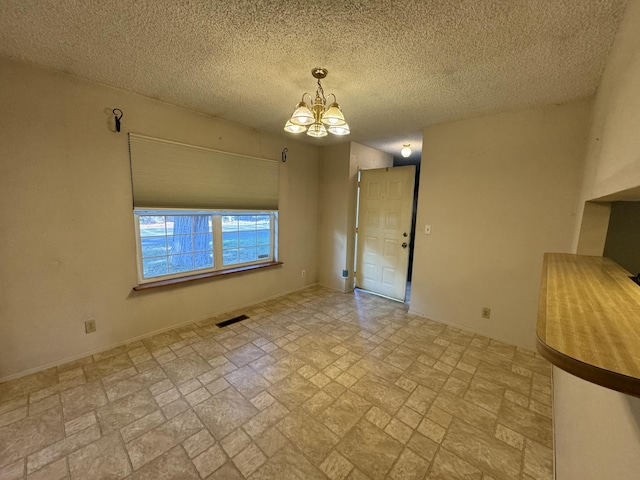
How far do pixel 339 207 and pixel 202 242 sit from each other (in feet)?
6.89

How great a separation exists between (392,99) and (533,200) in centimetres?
170

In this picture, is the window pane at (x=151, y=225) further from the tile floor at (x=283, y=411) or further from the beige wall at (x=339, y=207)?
the beige wall at (x=339, y=207)

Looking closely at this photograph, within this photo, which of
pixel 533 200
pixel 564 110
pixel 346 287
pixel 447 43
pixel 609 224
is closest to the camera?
pixel 447 43

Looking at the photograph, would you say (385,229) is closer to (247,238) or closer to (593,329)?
(247,238)

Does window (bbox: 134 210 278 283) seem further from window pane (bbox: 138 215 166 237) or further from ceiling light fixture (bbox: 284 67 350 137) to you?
ceiling light fixture (bbox: 284 67 350 137)

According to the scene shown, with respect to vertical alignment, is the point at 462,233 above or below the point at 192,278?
above

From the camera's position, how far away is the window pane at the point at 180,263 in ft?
9.50

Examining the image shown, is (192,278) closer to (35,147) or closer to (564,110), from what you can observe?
(35,147)

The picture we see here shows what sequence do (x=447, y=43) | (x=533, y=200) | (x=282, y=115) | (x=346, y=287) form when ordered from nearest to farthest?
(x=447, y=43) → (x=533, y=200) → (x=282, y=115) → (x=346, y=287)

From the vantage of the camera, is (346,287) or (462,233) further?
(346,287)

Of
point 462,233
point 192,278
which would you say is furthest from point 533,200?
point 192,278

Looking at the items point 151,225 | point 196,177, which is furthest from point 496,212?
point 151,225

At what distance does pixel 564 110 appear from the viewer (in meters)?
2.34

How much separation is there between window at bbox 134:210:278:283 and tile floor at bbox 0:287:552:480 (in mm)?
757
